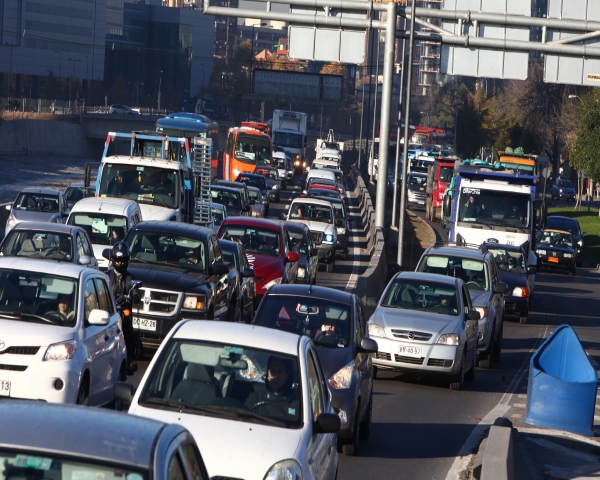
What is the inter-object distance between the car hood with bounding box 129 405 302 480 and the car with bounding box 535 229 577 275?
3723cm

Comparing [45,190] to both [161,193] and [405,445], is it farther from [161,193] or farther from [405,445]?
[405,445]

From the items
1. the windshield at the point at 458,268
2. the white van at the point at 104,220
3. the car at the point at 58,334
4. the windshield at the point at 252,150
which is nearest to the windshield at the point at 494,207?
Answer: the windshield at the point at 458,268

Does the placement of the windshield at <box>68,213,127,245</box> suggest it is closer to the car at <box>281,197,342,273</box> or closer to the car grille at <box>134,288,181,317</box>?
the car grille at <box>134,288,181,317</box>

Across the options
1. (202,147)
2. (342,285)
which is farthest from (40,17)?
(342,285)

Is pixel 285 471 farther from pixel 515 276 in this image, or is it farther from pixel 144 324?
pixel 515 276

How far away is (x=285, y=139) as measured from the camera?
3322 inches

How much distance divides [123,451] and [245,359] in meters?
3.58

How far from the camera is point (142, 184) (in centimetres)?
2495

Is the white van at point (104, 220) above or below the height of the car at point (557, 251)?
above

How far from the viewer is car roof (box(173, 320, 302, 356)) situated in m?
7.55

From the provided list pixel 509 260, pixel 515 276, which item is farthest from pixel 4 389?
pixel 509 260

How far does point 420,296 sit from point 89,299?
724 cm

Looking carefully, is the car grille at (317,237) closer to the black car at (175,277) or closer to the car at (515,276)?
the car at (515,276)

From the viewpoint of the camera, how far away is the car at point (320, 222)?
3281cm
